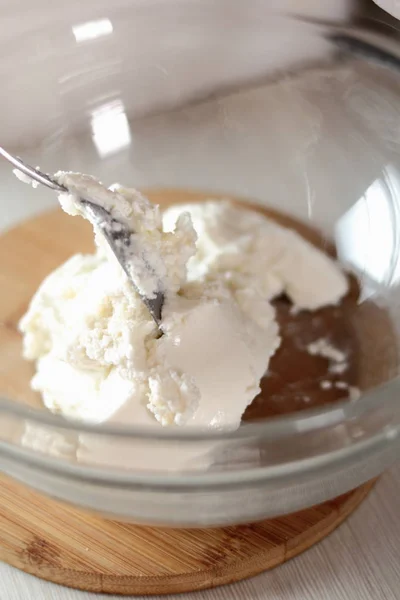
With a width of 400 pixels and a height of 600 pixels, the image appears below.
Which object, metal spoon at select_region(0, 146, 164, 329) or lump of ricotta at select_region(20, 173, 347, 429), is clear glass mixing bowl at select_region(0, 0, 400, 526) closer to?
lump of ricotta at select_region(20, 173, 347, 429)

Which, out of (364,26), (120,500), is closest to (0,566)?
(120,500)

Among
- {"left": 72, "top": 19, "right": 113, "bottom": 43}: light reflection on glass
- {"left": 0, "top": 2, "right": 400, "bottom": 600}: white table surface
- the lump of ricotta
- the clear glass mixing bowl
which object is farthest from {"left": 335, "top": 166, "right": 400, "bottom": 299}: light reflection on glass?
{"left": 72, "top": 19, "right": 113, "bottom": 43}: light reflection on glass

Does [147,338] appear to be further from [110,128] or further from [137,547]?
[110,128]

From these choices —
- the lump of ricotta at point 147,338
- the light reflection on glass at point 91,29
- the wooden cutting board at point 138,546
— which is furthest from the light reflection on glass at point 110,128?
the wooden cutting board at point 138,546

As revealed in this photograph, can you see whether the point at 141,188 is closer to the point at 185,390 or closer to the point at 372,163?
the point at 372,163

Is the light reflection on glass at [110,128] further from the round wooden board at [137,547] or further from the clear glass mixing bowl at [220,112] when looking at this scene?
the round wooden board at [137,547]

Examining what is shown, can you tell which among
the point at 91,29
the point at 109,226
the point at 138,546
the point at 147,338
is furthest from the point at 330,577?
the point at 91,29

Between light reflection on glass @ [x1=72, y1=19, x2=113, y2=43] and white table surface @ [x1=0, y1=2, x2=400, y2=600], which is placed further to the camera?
light reflection on glass @ [x1=72, y1=19, x2=113, y2=43]
